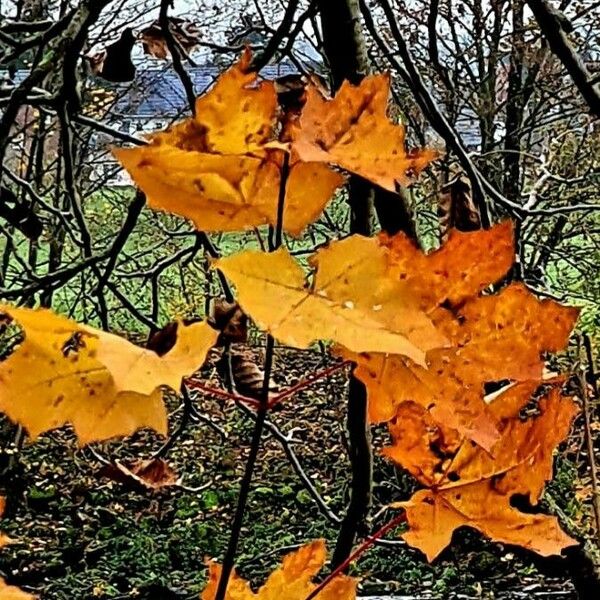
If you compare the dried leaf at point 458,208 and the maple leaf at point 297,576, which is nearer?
the maple leaf at point 297,576

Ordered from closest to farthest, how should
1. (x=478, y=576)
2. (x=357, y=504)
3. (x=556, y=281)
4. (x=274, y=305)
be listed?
(x=274, y=305), (x=357, y=504), (x=478, y=576), (x=556, y=281)

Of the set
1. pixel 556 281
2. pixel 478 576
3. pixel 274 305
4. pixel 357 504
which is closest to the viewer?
pixel 274 305

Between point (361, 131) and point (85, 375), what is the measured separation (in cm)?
7

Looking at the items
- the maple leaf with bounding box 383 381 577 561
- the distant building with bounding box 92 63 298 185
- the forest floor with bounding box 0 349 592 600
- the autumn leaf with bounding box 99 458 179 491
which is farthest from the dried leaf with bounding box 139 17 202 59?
the distant building with bounding box 92 63 298 185

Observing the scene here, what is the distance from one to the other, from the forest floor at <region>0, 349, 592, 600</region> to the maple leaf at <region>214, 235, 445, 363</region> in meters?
1.24

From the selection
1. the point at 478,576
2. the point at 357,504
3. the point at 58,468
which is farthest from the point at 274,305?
the point at 58,468

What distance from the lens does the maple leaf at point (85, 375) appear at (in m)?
0.18

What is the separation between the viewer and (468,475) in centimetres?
27

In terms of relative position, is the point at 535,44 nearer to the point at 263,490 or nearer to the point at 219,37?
the point at 219,37

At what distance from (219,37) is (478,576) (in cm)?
144

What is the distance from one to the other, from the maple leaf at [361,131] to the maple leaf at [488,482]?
0.23ft

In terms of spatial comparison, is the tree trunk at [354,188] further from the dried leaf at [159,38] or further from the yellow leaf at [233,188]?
the dried leaf at [159,38]

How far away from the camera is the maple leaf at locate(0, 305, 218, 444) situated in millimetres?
179

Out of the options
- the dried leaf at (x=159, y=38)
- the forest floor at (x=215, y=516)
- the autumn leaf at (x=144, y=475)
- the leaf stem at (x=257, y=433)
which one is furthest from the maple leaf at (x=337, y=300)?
the forest floor at (x=215, y=516)
